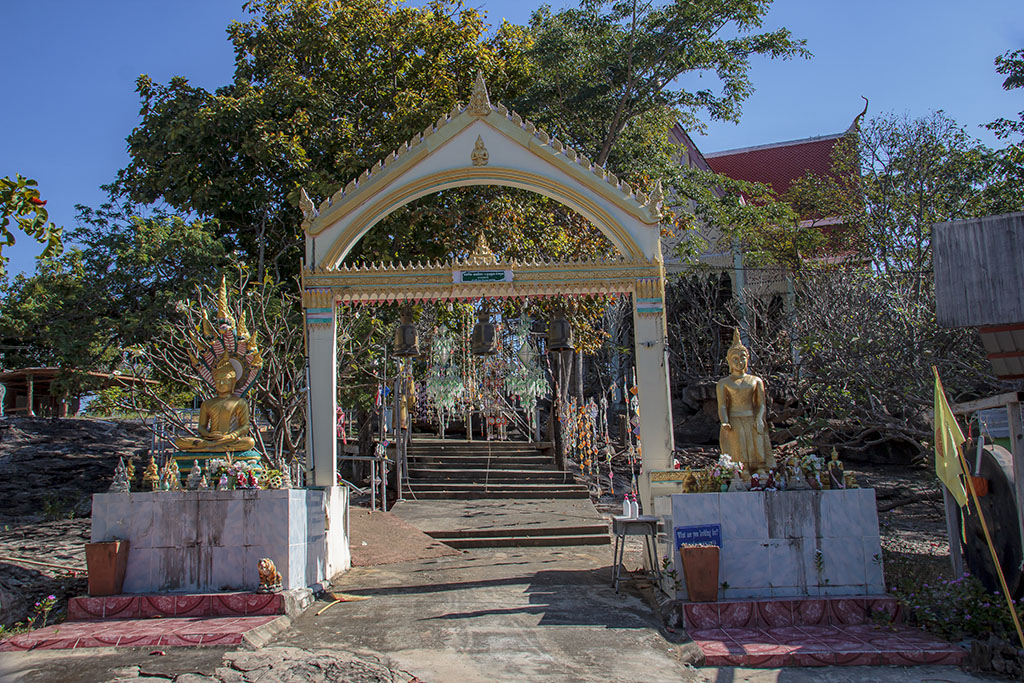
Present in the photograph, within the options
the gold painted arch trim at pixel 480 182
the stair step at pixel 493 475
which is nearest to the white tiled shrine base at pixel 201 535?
the gold painted arch trim at pixel 480 182

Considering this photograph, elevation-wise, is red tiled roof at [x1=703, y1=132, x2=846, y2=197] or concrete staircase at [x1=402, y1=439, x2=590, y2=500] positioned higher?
red tiled roof at [x1=703, y1=132, x2=846, y2=197]

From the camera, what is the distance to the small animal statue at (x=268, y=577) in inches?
320

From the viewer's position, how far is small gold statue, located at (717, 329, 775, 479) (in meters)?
9.20

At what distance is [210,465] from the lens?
8891mm

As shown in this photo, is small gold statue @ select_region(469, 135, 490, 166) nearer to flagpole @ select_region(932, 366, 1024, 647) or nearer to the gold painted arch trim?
the gold painted arch trim

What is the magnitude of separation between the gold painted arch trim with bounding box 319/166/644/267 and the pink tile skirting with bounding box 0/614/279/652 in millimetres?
4682

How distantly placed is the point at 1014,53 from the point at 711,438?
45.1 ft

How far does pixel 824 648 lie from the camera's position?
6695 millimetres

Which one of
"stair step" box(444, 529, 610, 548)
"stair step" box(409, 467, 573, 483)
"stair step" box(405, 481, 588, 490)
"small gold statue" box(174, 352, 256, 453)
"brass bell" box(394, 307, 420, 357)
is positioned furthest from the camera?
"stair step" box(409, 467, 573, 483)

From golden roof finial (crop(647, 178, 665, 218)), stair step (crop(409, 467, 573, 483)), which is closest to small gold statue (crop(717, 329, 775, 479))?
golden roof finial (crop(647, 178, 665, 218))

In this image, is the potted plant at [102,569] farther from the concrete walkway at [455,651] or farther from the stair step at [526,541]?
the stair step at [526,541]

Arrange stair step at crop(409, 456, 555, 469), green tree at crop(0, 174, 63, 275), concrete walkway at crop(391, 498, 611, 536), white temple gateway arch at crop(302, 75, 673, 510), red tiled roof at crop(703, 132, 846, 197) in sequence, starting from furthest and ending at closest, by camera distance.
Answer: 1. red tiled roof at crop(703, 132, 846, 197)
2. stair step at crop(409, 456, 555, 469)
3. concrete walkway at crop(391, 498, 611, 536)
4. white temple gateway arch at crop(302, 75, 673, 510)
5. green tree at crop(0, 174, 63, 275)

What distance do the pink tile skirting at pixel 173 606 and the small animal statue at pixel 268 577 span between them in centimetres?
10

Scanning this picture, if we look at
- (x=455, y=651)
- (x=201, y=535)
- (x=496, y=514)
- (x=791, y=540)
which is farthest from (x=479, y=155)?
(x=496, y=514)
